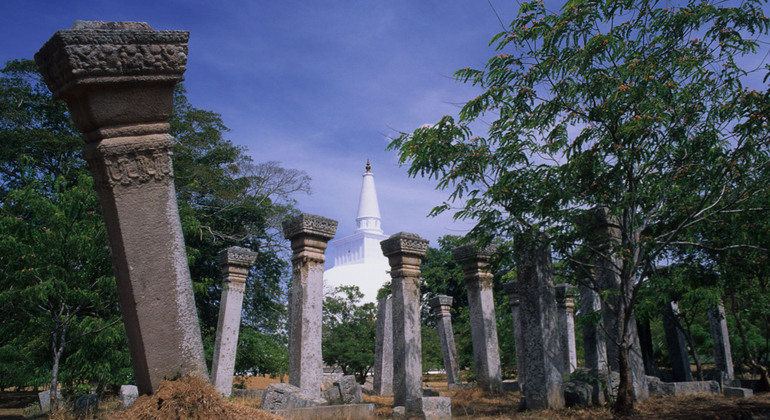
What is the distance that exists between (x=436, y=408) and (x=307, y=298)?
A: 3.23 m

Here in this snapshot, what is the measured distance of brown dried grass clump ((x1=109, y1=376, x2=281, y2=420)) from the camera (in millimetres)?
3812

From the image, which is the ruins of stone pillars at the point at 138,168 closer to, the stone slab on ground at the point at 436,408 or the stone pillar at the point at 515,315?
the stone slab on ground at the point at 436,408

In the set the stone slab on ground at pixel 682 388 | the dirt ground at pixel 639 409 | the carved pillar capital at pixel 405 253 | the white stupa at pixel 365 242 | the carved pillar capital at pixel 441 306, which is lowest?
the dirt ground at pixel 639 409

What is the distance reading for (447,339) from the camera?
625 inches

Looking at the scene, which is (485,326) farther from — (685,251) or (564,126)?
(564,126)

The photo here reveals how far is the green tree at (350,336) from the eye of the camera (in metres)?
24.8

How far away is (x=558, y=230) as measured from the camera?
7984 millimetres

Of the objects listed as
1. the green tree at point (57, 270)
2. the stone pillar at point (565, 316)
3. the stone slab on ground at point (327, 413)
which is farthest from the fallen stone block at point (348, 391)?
the stone pillar at point (565, 316)

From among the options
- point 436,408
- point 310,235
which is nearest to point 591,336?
point 436,408

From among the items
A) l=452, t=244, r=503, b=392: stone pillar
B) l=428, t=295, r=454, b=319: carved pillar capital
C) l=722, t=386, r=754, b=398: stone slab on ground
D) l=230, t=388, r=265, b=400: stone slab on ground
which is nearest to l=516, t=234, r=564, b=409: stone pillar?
l=452, t=244, r=503, b=392: stone pillar

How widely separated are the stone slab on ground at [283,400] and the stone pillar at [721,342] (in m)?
10.5

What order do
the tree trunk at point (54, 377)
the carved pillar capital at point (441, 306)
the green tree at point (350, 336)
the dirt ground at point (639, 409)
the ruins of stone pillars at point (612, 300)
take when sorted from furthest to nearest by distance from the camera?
the green tree at point (350, 336)
the carved pillar capital at point (441, 306)
the tree trunk at point (54, 377)
the ruins of stone pillars at point (612, 300)
the dirt ground at point (639, 409)

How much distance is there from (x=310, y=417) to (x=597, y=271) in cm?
585

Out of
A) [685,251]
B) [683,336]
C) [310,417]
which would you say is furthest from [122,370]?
[683,336]
